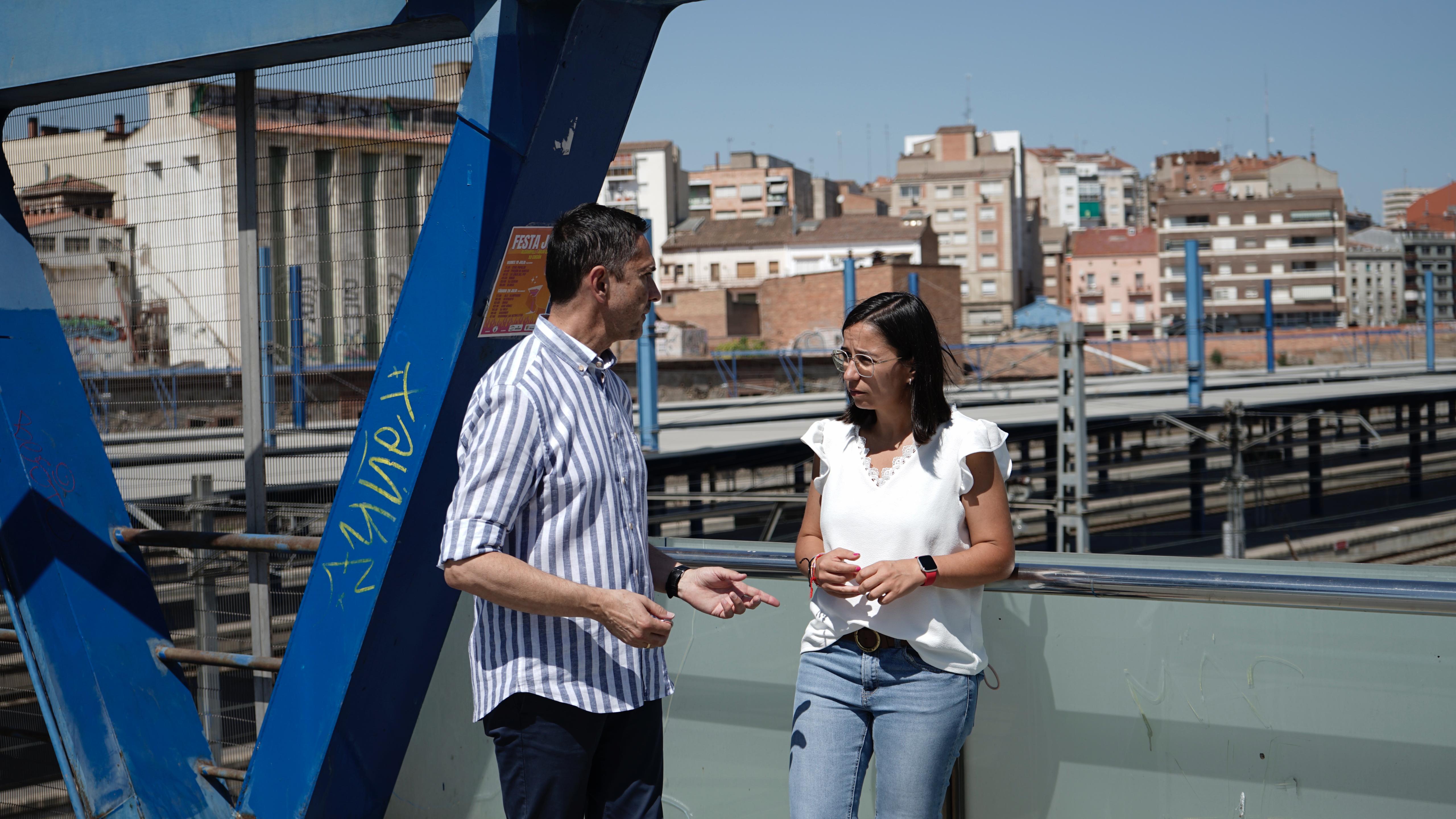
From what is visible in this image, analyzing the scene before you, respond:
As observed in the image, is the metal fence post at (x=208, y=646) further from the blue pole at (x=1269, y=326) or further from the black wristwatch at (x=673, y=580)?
the blue pole at (x=1269, y=326)

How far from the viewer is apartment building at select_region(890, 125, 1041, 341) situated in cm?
9300

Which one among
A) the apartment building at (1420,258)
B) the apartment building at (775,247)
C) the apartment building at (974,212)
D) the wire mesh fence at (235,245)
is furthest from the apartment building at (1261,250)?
the wire mesh fence at (235,245)

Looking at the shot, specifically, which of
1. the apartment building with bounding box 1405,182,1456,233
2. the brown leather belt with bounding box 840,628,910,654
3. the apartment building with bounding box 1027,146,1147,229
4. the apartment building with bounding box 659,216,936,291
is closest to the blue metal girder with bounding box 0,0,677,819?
the brown leather belt with bounding box 840,628,910,654

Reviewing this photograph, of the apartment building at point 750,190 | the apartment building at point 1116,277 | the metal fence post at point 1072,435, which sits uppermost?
the apartment building at point 750,190

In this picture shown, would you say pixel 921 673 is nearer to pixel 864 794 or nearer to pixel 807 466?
pixel 864 794

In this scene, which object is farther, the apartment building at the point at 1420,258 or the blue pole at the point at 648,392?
the apartment building at the point at 1420,258

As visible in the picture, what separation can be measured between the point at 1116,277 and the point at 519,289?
103416 mm

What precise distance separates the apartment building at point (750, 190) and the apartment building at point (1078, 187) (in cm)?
3322

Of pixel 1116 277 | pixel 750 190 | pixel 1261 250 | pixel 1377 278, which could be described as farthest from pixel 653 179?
pixel 1377 278

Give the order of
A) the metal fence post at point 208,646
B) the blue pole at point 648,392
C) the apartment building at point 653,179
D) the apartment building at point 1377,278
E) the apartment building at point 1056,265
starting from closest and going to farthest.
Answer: the metal fence post at point 208,646 < the blue pole at point 648,392 < the apartment building at point 653,179 < the apartment building at point 1056,265 < the apartment building at point 1377,278

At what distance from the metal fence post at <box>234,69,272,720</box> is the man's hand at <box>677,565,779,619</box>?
1.86 m

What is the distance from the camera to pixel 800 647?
9.32 ft

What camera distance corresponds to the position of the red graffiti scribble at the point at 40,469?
3.83 meters

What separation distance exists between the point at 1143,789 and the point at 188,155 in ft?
10.7
